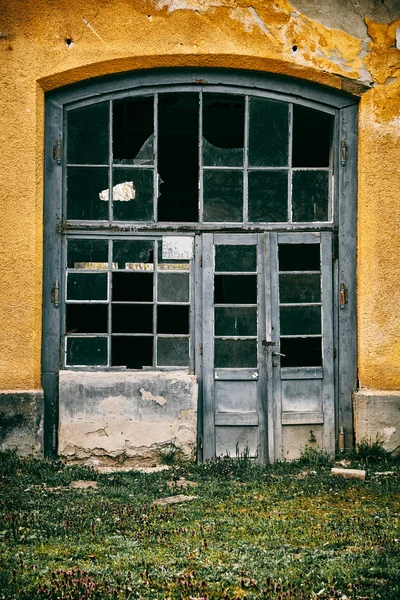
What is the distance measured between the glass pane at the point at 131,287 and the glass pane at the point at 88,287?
4.0 inches

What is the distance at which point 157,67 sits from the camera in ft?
23.5

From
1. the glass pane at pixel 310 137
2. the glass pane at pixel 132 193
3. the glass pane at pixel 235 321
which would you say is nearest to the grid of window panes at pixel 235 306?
the glass pane at pixel 235 321

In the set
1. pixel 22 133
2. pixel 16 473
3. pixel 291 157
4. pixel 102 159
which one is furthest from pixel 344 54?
pixel 16 473

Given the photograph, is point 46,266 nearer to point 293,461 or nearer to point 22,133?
point 22,133

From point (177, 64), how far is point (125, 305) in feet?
7.30

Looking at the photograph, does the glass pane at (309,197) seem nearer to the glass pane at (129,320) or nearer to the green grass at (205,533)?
the glass pane at (129,320)

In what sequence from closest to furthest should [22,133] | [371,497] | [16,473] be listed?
1. [371,497]
2. [16,473]
3. [22,133]

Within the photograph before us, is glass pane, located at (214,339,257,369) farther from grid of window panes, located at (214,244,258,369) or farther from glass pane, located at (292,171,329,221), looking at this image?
glass pane, located at (292,171,329,221)

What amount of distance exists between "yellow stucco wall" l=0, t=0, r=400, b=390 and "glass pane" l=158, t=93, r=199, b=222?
15.5 inches

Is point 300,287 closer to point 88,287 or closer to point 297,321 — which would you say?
point 297,321

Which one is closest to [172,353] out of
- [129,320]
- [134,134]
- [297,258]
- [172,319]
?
[172,319]

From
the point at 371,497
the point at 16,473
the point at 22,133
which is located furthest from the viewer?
the point at 22,133

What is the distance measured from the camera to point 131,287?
7.22 m

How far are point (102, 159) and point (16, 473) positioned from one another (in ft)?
9.47
